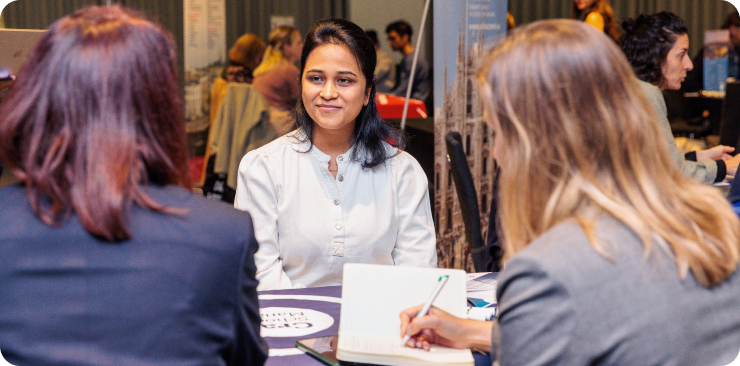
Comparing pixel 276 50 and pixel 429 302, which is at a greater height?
pixel 276 50

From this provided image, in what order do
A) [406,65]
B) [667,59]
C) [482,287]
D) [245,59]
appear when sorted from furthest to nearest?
[406,65]
[245,59]
[667,59]
[482,287]

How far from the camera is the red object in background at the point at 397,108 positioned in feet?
14.6

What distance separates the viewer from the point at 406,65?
22.4ft

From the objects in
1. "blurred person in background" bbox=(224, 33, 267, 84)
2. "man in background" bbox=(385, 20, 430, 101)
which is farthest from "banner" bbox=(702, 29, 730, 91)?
"blurred person in background" bbox=(224, 33, 267, 84)

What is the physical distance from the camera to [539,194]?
0.93 metres

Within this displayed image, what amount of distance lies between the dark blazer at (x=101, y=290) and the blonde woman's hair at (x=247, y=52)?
13.8 ft

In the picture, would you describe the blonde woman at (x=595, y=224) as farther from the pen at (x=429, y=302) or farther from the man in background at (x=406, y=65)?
the man in background at (x=406, y=65)

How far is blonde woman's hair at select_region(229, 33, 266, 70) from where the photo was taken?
496 cm

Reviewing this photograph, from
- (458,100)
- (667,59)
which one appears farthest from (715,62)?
(458,100)

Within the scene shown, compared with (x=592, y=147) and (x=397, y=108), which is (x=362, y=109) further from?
(x=397, y=108)

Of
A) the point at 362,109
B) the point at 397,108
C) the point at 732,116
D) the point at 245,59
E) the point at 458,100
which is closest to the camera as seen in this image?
the point at 362,109

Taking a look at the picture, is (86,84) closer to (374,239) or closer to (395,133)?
(374,239)

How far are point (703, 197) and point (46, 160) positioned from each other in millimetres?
928

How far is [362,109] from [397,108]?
99.5 inches
